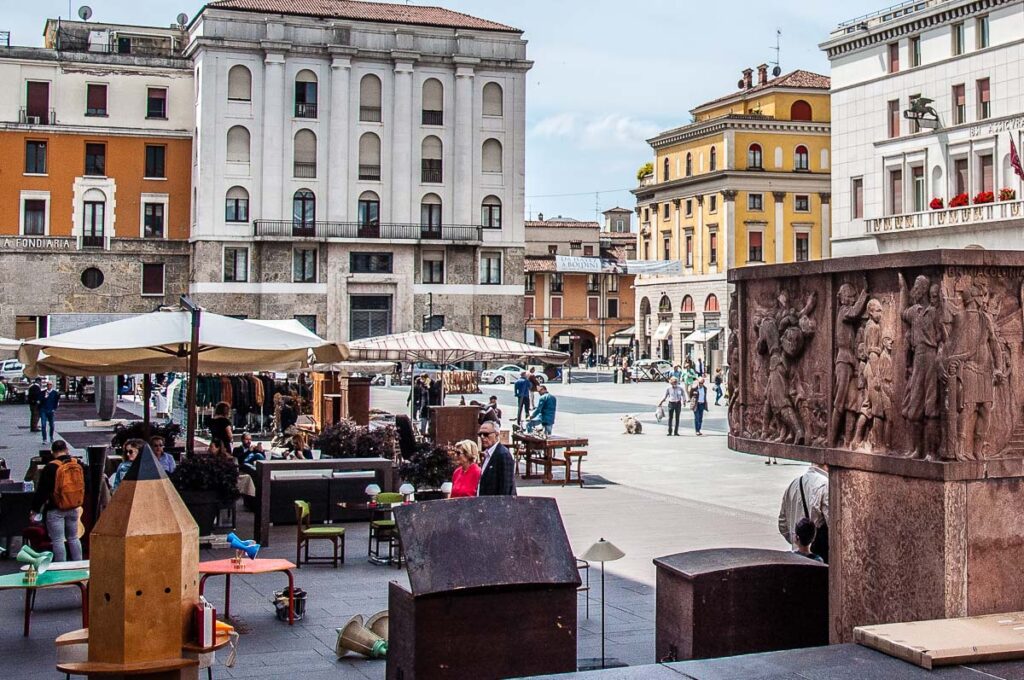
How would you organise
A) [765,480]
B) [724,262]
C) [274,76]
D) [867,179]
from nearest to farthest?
[765,480] < [867,179] < [274,76] < [724,262]

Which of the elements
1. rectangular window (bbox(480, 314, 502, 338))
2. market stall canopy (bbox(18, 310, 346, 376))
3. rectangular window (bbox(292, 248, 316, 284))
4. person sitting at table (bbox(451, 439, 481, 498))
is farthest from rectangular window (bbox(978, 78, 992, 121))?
person sitting at table (bbox(451, 439, 481, 498))

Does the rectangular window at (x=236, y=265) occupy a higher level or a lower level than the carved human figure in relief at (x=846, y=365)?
higher

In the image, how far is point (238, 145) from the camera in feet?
181

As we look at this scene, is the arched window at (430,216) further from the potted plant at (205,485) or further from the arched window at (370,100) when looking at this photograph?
the potted plant at (205,485)

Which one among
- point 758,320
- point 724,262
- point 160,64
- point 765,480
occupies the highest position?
point 160,64

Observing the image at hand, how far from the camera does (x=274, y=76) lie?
5525 cm

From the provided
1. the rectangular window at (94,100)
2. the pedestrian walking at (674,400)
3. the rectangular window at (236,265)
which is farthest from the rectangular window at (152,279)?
the pedestrian walking at (674,400)

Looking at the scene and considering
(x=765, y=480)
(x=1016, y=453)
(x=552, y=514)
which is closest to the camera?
(x=1016, y=453)

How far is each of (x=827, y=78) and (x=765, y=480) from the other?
59.4m

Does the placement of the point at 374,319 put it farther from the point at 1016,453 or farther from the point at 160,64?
the point at 1016,453

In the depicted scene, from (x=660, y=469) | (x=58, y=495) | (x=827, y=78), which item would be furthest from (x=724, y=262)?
(x=58, y=495)

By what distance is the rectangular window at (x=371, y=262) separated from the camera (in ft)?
187

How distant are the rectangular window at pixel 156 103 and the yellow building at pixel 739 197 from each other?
3222 cm

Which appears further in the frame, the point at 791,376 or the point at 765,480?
the point at 765,480
